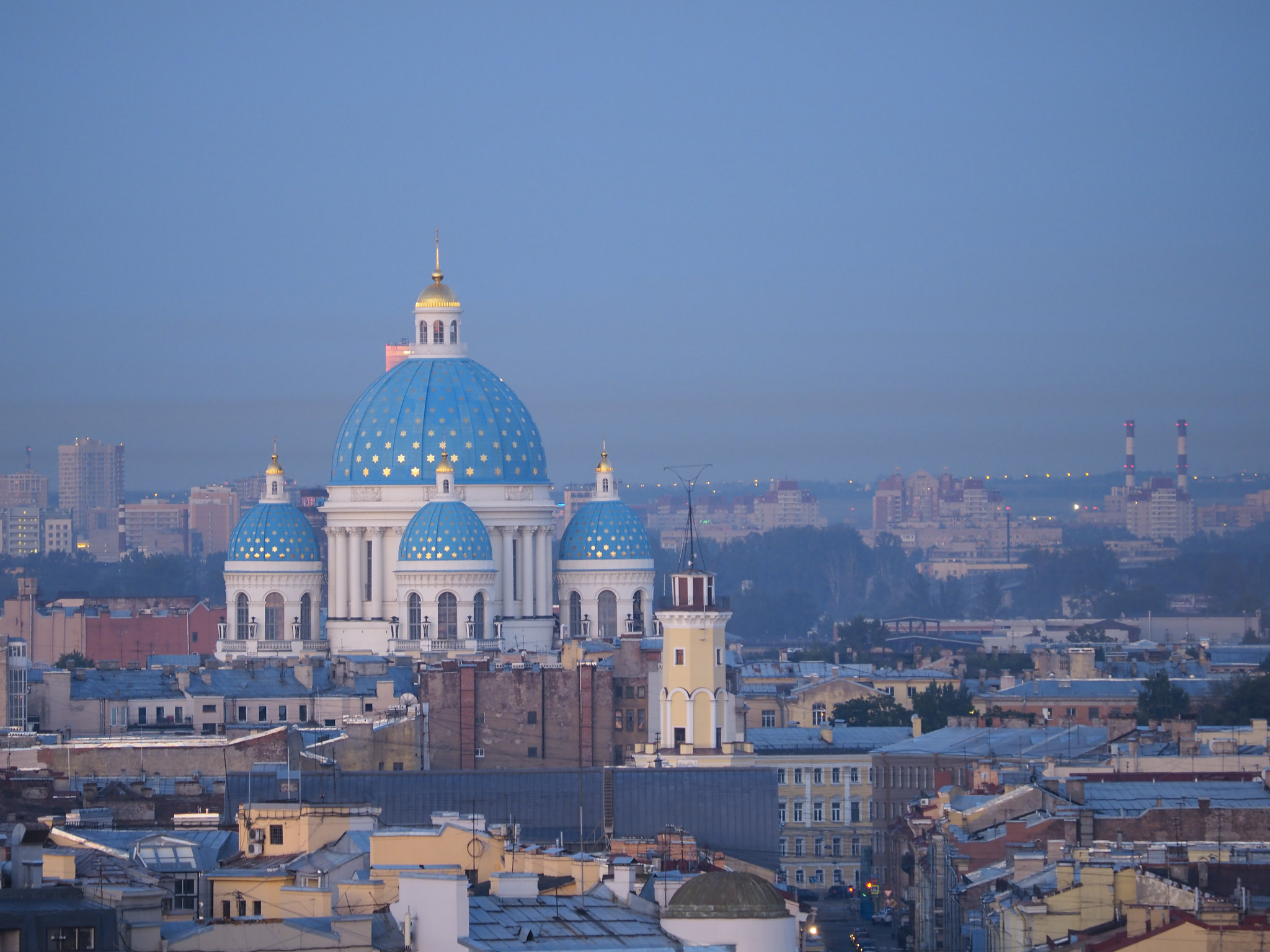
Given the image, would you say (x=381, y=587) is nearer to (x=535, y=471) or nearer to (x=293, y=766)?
(x=535, y=471)

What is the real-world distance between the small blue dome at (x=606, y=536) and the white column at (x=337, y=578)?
7.26 metres

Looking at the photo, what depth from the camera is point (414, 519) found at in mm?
105000

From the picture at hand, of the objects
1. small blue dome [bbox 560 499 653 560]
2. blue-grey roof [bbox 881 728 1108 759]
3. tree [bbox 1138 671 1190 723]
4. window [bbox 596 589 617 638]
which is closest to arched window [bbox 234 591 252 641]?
small blue dome [bbox 560 499 653 560]

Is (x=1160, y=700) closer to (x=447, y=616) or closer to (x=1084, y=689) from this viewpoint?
(x=1084, y=689)

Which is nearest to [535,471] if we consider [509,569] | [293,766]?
[509,569]

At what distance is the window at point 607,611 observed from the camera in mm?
110875

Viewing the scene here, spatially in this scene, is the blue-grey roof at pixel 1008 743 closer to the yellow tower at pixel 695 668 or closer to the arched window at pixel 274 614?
the yellow tower at pixel 695 668

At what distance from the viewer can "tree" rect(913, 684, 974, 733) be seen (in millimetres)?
90562

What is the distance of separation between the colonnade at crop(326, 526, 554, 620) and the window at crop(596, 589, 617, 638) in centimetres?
193

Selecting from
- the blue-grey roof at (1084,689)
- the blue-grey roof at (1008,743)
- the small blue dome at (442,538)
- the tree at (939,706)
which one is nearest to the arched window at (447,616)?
the small blue dome at (442,538)

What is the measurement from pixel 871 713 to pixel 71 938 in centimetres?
6664

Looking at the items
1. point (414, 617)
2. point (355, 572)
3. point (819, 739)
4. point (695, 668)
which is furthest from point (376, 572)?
point (695, 668)

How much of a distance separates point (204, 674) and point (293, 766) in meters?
30.9

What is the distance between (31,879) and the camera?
3166cm
